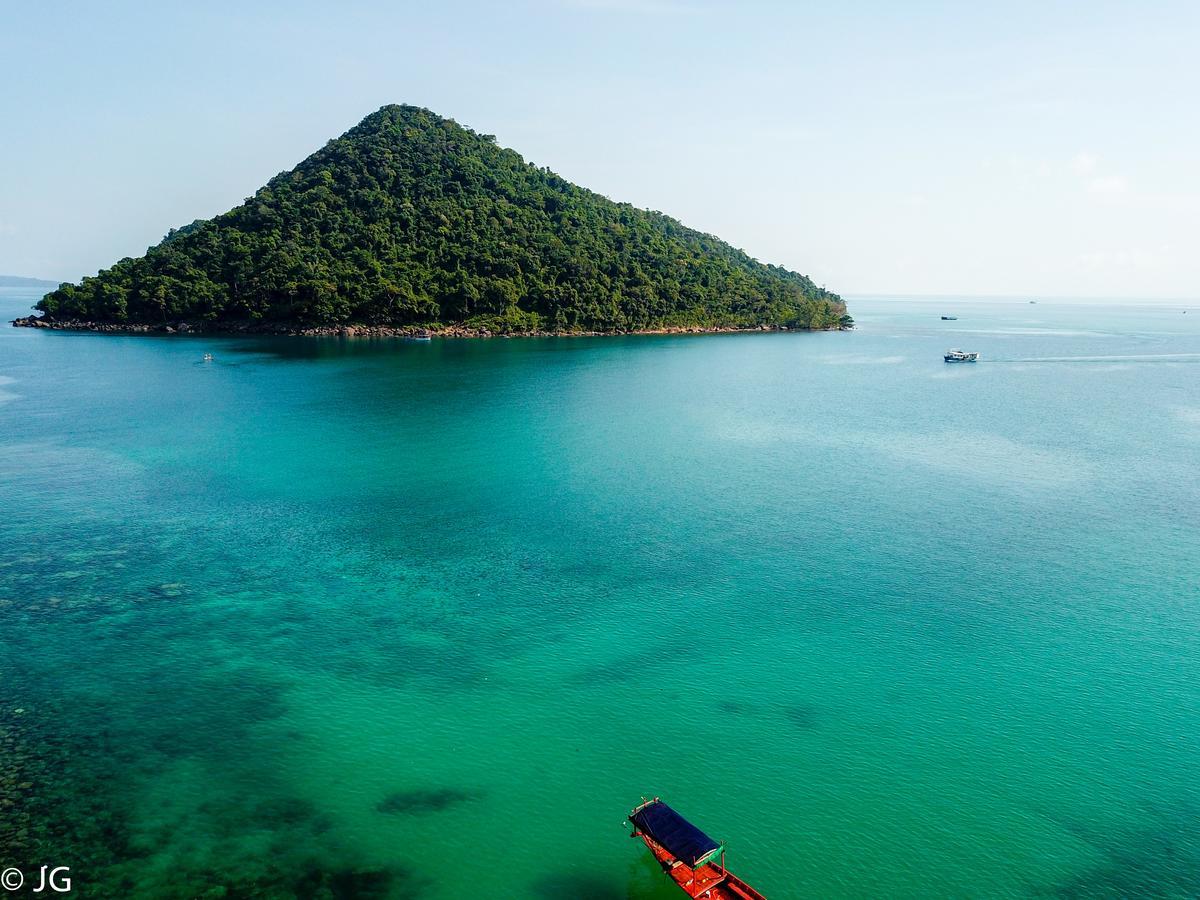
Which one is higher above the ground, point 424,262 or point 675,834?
point 424,262

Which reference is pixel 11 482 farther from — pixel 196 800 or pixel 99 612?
pixel 196 800

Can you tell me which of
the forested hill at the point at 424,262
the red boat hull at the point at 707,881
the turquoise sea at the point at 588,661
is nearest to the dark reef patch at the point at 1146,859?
the turquoise sea at the point at 588,661

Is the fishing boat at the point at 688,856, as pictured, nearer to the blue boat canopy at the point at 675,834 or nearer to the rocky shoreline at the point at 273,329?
the blue boat canopy at the point at 675,834

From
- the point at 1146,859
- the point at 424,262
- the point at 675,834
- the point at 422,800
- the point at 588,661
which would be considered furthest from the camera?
the point at 424,262

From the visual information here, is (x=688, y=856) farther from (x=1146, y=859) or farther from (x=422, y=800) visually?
(x=1146, y=859)

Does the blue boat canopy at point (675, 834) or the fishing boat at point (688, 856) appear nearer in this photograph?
the fishing boat at point (688, 856)

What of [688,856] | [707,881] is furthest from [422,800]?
[707,881]
